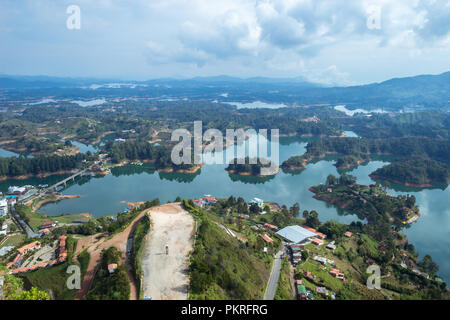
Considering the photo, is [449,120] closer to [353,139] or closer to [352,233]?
[353,139]

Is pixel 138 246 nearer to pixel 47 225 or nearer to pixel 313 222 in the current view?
pixel 47 225

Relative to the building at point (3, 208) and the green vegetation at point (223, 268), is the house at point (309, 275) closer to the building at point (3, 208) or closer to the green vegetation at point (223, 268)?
the green vegetation at point (223, 268)

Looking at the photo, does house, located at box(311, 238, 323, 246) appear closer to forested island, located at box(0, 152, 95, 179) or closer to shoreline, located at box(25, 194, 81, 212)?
shoreline, located at box(25, 194, 81, 212)

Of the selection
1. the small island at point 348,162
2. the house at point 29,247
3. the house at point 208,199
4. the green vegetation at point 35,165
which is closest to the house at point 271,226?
the house at point 208,199

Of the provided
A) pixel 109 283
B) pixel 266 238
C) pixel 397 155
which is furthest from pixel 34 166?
pixel 397 155

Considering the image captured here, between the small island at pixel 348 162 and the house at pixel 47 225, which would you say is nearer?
the house at pixel 47 225
